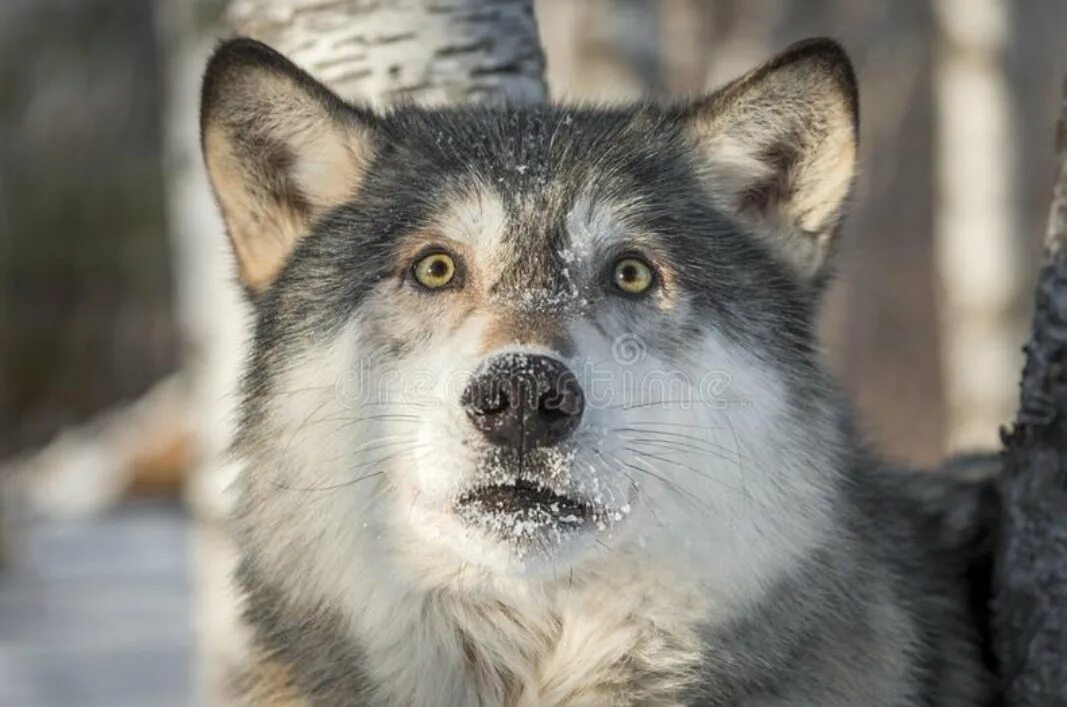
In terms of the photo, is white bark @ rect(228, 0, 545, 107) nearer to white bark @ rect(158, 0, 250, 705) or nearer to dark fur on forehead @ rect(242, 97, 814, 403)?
dark fur on forehead @ rect(242, 97, 814, 403)

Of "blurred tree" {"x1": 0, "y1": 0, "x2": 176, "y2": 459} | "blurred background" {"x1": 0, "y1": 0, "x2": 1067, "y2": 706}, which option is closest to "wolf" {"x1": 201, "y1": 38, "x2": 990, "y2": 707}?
"blurred background" {"x1": 0, "y1": 0, "x2": 1067, "y2": 706}

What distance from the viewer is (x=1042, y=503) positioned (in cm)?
295

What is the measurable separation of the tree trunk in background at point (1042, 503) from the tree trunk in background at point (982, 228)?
218 inches

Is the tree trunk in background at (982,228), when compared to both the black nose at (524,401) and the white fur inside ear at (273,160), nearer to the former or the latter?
the white fur inside ear at (273,160)

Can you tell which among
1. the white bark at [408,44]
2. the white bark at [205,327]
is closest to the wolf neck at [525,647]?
the white bark at [408,44]

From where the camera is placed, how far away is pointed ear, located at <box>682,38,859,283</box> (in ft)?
10.3

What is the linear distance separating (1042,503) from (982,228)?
629 cm

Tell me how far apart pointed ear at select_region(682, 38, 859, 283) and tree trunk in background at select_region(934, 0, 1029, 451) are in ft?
18.0

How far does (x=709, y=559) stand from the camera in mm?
2869

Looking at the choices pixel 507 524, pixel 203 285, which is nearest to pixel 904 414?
pixel 203 285

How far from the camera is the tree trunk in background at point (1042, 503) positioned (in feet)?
9.53

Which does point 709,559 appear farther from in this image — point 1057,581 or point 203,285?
point 203,285

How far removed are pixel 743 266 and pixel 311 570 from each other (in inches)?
43.4

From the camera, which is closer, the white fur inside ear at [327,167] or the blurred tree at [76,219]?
the white fur inside ear at [327,167]
